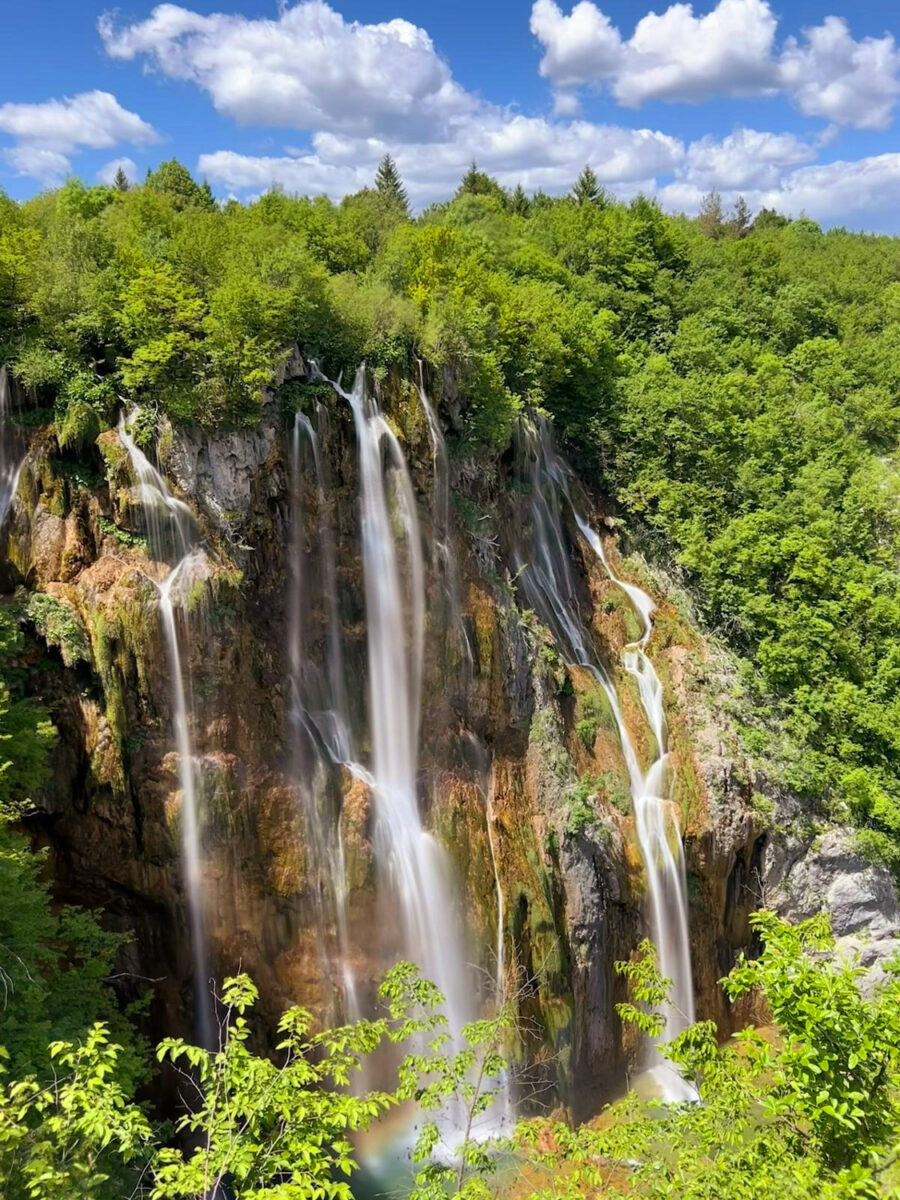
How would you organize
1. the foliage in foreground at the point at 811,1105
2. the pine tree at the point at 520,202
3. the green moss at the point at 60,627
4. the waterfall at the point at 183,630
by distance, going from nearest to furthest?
the foliage in foreground at the point at 811,1105
the green moss at the point at 60,627
the waterfall at the point at 183,630
the pine tree at the point at 520,202

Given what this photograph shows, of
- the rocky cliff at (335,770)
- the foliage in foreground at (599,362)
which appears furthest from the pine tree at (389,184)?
the rocky cliff at (335,770)

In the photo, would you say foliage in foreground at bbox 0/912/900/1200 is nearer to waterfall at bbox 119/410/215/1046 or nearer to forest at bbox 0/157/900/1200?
forest at bbox 0/157/900/1200

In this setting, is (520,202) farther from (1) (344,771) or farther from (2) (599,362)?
(1) (344,771)

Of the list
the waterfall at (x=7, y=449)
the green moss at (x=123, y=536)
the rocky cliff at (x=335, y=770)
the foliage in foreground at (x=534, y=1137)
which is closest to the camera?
the foliage in foreground at (x=534, y=1137)

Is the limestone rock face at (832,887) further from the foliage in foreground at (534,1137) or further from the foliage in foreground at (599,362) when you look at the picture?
the foliage in foreground at (534,1137)

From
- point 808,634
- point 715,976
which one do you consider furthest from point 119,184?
point 715,976

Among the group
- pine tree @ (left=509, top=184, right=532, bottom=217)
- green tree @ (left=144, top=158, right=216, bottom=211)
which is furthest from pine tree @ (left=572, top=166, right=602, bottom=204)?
green tree @ (left=144, top=158, right=216, bottom=211)

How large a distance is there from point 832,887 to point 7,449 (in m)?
21.7

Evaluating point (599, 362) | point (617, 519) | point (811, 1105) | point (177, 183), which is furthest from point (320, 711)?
point (177, 183)

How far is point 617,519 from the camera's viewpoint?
80.9 feet

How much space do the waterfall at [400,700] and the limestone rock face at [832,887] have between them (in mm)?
8981

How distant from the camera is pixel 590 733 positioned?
1962 centimetres

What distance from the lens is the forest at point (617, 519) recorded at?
6.10 m

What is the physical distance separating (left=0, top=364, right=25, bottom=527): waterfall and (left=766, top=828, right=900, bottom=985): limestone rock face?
19283mm
